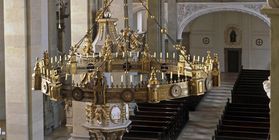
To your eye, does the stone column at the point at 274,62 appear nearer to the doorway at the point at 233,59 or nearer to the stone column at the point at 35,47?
the stone column at the point at 35,47

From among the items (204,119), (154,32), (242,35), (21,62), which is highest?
(242,35)

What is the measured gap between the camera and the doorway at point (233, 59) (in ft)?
112

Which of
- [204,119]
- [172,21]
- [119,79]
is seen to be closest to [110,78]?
[119,79]

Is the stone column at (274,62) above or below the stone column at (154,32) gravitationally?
below

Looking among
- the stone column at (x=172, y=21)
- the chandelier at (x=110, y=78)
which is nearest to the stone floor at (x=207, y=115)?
the stone column at (x=172, y=21)

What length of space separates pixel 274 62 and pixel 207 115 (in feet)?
58.5

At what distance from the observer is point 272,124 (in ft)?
18.5

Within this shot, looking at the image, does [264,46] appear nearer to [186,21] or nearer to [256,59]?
[256,59]

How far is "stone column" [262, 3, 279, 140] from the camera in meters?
5.54

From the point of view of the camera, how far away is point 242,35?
33.9 metres

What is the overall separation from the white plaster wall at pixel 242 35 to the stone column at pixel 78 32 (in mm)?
18760

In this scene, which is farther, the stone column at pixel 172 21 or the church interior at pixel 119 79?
the stone column at pixel 172 21

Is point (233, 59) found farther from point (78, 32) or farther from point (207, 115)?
point (78, 32)

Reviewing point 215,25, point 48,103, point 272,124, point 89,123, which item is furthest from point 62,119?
point 272,124
